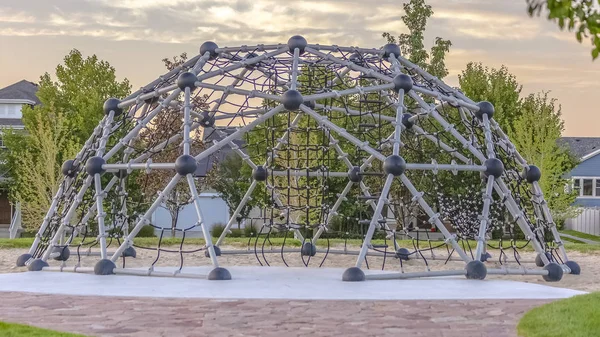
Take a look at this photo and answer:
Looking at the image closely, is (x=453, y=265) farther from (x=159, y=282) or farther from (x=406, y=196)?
(x=406, y=196)

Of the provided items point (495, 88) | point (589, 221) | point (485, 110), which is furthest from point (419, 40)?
point (485, 110)

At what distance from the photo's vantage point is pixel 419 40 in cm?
3422

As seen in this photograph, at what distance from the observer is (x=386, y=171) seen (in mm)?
11070

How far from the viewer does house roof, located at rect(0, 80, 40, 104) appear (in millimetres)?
47281

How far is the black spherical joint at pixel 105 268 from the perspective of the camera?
11344mm

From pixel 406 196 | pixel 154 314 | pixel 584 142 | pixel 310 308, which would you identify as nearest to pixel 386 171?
Answer: pixel 310 308

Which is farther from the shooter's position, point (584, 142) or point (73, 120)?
point (584, 142)

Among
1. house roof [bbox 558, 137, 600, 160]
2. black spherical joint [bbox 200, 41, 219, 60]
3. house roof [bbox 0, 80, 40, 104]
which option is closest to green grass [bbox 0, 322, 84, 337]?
black spherical joint [bbox 200, 41, 219, 60]

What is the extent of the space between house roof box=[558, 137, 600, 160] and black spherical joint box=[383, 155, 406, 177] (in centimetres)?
3566

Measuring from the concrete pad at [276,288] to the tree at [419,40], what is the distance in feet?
77.1

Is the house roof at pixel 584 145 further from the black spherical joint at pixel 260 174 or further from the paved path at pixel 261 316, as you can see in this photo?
the paved path at pixel 261 316

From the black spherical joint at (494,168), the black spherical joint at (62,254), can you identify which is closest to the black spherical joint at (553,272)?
the black spherical joint at (494,168)

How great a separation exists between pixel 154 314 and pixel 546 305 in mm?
3950

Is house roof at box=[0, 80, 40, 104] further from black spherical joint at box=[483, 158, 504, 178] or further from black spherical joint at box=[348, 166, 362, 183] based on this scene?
black spherical joint at box=[483, 158, 504, 178]
